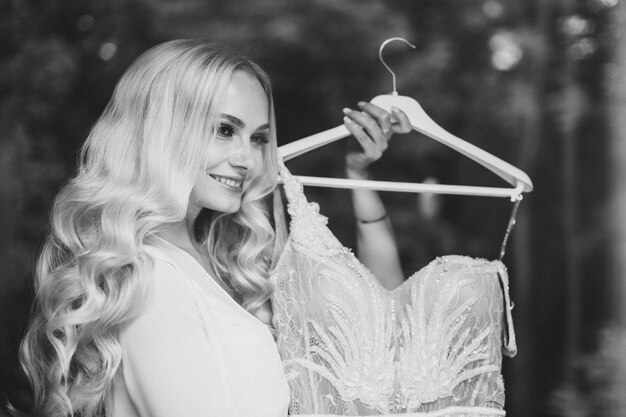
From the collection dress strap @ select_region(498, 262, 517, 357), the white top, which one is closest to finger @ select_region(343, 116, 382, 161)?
dress strap @ select_region(498, 262, 517, 357)

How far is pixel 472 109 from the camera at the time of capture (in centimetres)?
292

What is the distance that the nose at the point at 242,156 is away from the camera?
1.74 meters

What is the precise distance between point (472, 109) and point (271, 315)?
139 centimetres

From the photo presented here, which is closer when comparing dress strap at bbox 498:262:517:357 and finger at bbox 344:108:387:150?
dress strap at bbox 498:262:517:357

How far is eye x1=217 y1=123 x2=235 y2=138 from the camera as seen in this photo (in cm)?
173

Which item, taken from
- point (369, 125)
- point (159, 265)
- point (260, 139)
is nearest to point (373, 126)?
point (369, 125)

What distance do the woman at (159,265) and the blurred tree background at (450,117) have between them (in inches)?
41.0

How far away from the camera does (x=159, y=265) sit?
159cm

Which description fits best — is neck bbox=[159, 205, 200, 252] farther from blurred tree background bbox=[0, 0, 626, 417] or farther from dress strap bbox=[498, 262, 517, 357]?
blurred tree background bbox=[0, 0, 626, 417]

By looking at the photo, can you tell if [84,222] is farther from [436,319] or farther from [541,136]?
[541,136]

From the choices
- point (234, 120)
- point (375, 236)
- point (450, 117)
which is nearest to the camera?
point (234, 120)

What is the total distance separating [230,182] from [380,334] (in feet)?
1.58

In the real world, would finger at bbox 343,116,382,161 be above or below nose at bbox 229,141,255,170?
above

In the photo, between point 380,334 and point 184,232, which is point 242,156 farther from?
point 380,334
